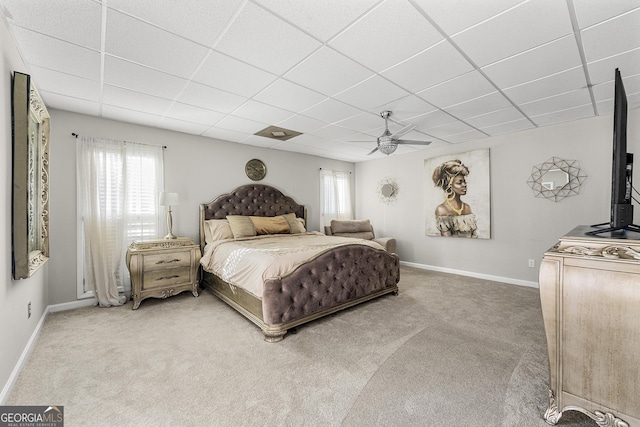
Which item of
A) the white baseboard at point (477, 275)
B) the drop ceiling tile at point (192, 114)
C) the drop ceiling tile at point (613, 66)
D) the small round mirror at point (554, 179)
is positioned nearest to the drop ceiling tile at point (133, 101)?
the drop ceiling tile at point (192, 114)

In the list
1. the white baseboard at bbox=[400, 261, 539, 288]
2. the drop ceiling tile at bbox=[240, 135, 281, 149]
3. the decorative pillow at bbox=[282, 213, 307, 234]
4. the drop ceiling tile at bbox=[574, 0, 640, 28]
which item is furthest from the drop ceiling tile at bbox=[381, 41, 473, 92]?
the white baseboard at bbox=[400, 261, 539, 288]

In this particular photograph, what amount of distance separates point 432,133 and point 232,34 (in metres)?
3.52

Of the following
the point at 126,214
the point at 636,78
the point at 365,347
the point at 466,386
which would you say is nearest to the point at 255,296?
the point at 365,347

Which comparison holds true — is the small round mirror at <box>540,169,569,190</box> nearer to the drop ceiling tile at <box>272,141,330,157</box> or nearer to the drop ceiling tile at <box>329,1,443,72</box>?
the drop ceiling tile at <box>329,1,443,72</box>

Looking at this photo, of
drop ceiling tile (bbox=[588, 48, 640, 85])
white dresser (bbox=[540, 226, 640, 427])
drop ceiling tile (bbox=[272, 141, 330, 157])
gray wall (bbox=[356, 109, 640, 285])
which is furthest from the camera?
drop ceiling tile (bbox=[272, 141, 330, 157])

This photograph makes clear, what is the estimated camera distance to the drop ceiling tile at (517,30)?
1756 mm

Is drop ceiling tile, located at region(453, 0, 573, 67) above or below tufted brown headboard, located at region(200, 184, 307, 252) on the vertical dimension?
above

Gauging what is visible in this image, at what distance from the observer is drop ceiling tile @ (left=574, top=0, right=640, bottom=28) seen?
1.69m

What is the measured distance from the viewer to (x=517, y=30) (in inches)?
76.4

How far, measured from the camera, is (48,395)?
5.86 ft

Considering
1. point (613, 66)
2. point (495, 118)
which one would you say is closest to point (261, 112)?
point (495, 118)

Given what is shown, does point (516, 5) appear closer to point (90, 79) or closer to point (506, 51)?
point (506, 51)

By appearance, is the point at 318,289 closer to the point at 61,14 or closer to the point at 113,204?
the point at 61,14

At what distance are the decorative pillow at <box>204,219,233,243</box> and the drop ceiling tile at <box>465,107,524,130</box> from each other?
158 inches
